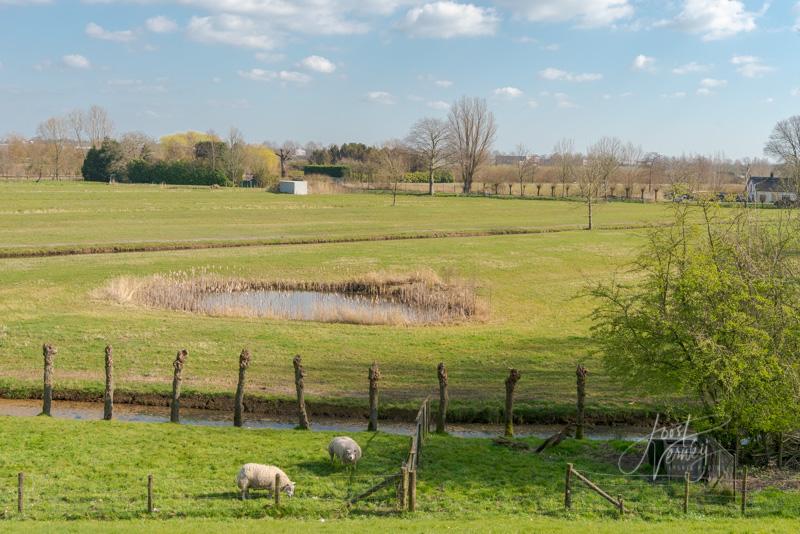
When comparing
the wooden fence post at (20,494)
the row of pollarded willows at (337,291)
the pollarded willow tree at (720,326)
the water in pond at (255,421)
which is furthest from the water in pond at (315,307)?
the wooden fence post at (20,494)

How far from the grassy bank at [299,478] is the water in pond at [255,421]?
2074mm

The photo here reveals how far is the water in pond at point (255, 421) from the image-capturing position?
21828 millimetres

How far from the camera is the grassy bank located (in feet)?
48.4

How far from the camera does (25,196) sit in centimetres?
8869

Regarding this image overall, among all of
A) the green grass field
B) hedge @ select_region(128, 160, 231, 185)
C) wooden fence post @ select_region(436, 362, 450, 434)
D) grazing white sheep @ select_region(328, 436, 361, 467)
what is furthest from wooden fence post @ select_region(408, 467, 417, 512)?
hedge @ select_region(128, 160, 231, 185)

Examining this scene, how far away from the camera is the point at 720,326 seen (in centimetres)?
1828

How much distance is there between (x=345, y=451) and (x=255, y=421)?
6647 millimetres

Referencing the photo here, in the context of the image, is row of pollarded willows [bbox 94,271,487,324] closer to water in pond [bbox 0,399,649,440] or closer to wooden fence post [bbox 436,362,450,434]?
water in pond [bbox 0,399,649,440]

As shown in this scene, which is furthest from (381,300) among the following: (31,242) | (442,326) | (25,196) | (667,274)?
(25,196)

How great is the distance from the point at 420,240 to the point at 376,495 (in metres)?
47.6

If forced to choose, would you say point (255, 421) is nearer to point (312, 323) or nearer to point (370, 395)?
point (370, 395)

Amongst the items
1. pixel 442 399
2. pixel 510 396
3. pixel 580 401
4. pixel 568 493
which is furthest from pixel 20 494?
pixel 580 401

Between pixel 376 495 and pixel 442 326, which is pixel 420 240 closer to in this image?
pixel 442 326

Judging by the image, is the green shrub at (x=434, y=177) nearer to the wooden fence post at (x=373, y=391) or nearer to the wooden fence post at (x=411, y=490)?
the wooden fence post at (x=373, y=391)
